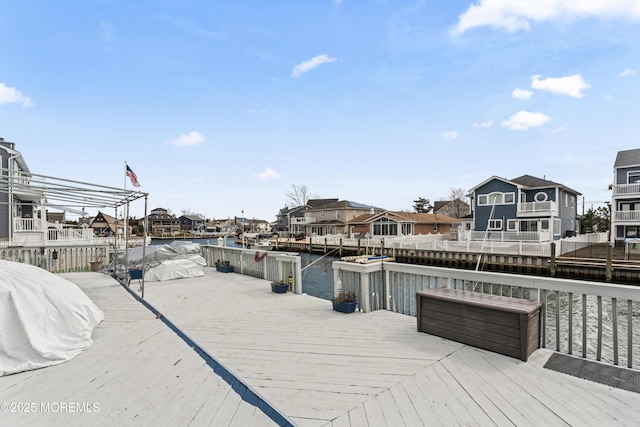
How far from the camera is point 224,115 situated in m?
13.7

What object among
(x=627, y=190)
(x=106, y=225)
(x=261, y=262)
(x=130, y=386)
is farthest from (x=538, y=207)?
(x=106, y=225)

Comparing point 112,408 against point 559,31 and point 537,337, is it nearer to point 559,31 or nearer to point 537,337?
point 537,337

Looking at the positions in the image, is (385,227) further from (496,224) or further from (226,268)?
(226,268)

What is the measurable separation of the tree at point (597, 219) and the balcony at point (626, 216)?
16921mm

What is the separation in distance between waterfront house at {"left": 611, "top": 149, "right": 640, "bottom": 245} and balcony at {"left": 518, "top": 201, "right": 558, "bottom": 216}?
397 centimetres

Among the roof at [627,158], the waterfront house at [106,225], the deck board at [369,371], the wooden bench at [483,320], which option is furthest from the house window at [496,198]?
the waterfront house at [106,225]

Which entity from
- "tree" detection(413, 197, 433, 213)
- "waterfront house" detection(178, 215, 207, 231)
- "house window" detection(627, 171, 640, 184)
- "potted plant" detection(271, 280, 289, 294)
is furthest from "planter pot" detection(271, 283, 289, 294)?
"waterfront house" detection(178, 215, 207, 231)

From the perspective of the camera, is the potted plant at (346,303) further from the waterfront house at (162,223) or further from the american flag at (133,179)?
the waterfront house at (162,223)

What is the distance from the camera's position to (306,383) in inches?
94.1

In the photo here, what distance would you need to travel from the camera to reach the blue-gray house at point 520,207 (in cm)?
2070

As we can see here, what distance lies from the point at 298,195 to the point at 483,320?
188 feet

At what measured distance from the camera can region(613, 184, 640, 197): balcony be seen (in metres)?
19.8

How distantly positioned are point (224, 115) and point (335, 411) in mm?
13856

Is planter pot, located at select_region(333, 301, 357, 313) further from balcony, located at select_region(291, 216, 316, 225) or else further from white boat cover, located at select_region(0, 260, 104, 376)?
balcony, located at select_region(291, 216, 316, 225)
